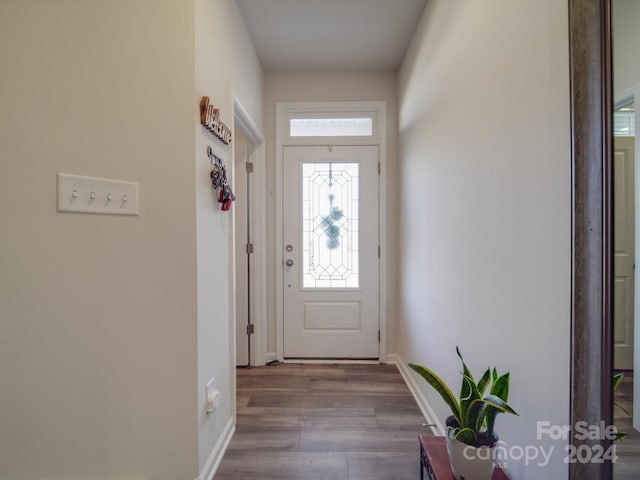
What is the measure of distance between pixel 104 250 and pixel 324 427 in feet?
5.16

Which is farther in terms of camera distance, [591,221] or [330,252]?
[330,252]

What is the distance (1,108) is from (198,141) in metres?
0.66

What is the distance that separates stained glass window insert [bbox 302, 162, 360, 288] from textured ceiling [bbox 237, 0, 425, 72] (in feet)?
2.90

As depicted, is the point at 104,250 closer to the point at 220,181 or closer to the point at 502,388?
the point at 220,181

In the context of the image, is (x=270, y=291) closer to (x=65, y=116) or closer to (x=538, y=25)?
(x=65, y=116)

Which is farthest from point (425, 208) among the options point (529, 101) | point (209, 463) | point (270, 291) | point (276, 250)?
point (209, 463)

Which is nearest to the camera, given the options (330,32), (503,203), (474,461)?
(474,461)

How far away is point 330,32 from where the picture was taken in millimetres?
2244

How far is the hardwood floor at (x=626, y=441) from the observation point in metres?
0.65

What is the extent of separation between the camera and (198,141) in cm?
136

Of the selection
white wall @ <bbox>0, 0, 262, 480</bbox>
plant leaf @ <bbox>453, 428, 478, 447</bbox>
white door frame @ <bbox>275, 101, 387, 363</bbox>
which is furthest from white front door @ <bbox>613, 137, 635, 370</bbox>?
white door frame @ <bbox>275, 101, 387, 363</bbox>

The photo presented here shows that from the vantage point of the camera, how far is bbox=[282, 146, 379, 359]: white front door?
2797mm

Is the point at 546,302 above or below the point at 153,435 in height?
above

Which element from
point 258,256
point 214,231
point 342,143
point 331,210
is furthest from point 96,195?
point 342,143
